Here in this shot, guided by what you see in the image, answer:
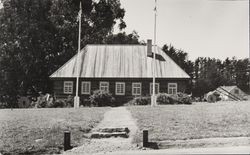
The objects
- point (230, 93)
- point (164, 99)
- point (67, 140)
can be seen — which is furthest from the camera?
point (230, 93)

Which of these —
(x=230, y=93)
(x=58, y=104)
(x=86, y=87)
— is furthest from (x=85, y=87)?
(x=230, y=93)

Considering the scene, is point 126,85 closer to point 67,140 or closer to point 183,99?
point 183,99

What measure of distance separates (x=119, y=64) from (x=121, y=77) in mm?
2042

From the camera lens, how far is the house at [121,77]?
3991cm

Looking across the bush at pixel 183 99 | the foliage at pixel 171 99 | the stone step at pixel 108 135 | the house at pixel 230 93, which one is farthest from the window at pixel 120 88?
the house at pixel 230 93

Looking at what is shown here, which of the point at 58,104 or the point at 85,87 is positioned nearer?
the point at 58,104

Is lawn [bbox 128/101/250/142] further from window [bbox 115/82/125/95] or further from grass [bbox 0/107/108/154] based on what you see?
window [bbox 115/82/125/95]

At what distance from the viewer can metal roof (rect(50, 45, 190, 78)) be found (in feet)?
132

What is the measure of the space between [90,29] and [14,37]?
10233mm

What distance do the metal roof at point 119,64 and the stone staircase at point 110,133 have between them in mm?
23963

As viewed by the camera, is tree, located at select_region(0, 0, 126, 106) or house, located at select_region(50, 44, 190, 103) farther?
tree, located at select_region(0, 0, 126, 106)

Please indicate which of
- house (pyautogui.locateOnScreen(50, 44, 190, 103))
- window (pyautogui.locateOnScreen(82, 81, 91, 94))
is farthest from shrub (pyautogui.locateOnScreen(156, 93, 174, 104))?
window (pyautogui.locateOnScreen(82, 81, 91, 94))

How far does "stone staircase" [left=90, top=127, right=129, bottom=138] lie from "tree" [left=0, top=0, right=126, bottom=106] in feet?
111

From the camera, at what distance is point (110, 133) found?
1549 cm
